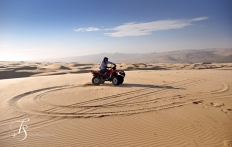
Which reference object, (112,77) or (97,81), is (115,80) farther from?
(97,81)

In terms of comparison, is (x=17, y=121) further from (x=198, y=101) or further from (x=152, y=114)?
(x=198, y=101)

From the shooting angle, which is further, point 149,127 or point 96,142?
point 149,127

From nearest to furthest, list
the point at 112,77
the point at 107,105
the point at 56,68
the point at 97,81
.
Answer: the point at 107,105 → the point at 112,77 → the point at 97,81 → the point at 56,68

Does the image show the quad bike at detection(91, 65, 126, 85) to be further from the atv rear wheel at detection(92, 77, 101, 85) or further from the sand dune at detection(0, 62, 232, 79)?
the sand dune at detection(0, 62, 232, 79)

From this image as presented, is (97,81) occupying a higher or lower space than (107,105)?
higher

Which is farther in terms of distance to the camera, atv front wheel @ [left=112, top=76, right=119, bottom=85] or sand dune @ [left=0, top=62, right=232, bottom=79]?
sand dune @ [left=0, top=62, right=232, bottom=79]

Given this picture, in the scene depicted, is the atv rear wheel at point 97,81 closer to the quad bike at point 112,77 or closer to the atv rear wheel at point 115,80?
the quad bike at point 112,77

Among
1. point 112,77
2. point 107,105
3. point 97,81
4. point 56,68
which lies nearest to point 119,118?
point 107,105

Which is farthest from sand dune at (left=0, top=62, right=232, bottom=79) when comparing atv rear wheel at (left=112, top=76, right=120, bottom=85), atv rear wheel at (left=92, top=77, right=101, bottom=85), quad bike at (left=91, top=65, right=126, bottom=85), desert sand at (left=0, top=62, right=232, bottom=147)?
desert sand at (left=0, top=62, right=232, bottom=147)

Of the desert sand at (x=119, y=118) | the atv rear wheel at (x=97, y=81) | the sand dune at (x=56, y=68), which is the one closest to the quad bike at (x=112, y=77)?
the atv rear wheel at (x=97, y=81)

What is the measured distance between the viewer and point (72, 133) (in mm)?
4680

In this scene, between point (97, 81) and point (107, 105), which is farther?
point (97, 81)

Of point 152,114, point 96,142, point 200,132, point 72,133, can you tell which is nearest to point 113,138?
point 96,142

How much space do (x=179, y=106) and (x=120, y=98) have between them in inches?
93.8
